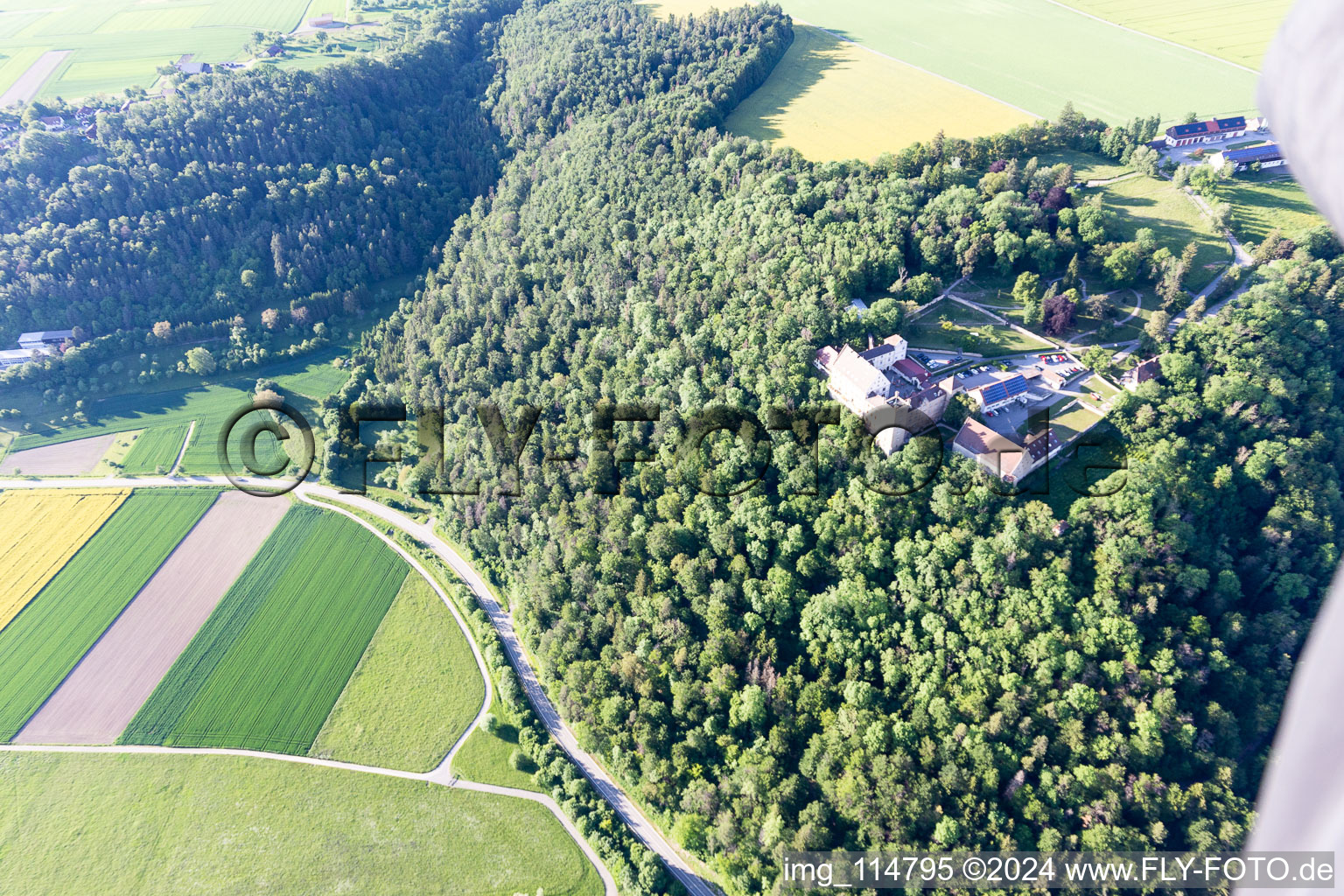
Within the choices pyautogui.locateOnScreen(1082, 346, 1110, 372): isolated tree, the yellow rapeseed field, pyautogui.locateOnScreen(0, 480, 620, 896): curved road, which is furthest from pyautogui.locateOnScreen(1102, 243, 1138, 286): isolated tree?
the yellow rapeseed field

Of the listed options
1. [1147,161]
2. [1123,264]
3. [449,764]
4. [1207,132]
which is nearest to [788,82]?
[1147,161]

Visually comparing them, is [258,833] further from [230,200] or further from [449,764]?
[230,200]

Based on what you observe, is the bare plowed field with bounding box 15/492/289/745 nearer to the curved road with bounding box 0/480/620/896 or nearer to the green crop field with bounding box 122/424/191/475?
the curved road with bounding box 0/480/620/896

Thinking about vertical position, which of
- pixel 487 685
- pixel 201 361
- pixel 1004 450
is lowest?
pixel 487 685

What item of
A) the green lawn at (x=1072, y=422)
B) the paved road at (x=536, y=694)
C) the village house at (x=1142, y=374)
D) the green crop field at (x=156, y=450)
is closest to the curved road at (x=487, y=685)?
the paved road at (x=536, y=694)

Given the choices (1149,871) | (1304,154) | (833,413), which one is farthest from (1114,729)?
(1304,154)
